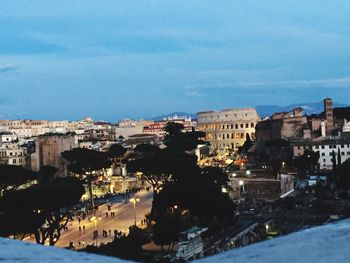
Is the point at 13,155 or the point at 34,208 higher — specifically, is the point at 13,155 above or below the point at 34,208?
above

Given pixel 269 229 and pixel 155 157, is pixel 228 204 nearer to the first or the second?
pixel 269 229

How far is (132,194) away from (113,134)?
48408 millimetres

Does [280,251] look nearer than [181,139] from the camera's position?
Yes

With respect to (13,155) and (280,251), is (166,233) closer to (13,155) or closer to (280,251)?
(280,251)

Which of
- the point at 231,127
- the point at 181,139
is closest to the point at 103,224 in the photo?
the point at 181,139

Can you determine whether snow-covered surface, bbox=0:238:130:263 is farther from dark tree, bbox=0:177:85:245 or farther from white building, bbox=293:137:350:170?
white building, bbox=293:137:350:170

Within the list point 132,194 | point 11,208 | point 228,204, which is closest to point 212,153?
point 132,194

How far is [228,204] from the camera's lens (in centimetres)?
2066

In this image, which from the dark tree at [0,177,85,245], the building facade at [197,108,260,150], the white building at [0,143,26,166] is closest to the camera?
the dark tree at [0,177,85,245]

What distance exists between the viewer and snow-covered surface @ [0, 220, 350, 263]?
2148mm

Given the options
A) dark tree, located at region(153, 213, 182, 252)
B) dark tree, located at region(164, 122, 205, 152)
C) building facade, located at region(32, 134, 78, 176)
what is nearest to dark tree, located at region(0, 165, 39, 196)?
dark tree, located at region(153, 213, 182, 252)

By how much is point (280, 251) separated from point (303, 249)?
0.31 feet

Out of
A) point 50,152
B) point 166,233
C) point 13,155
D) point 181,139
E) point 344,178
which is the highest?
point 181,139

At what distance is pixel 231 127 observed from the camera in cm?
6500
